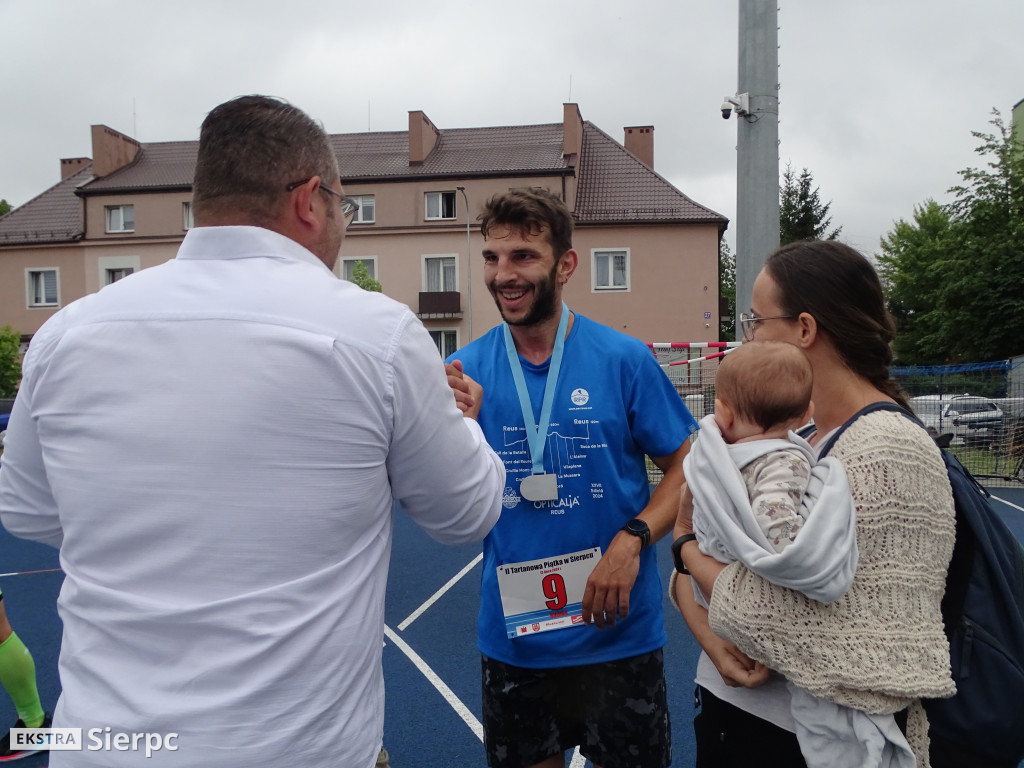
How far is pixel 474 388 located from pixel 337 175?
606 mm

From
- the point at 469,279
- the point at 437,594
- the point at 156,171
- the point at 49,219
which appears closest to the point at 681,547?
the point at 437,594

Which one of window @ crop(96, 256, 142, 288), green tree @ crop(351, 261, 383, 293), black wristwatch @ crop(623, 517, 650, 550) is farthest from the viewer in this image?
window @ crop(96, 256, 142, 288)

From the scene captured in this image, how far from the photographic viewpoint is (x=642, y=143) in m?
34.9

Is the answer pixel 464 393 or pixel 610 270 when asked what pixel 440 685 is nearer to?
pixel 464 393

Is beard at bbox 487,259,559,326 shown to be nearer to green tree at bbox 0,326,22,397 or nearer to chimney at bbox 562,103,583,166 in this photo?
green tree at bbox 0,326,22,397

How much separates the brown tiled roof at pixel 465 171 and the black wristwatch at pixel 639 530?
2930 centimetres

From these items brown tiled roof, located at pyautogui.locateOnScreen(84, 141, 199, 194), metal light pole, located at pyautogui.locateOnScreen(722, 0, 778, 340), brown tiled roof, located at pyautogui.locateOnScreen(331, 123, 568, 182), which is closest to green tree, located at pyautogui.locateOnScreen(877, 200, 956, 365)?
brown tiled roof, located at pyautogui.locateOnScreen(331, 123, 568, 182)

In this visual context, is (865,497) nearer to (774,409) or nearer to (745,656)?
(774,409)

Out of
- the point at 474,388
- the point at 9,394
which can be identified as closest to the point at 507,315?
the point at 474,388

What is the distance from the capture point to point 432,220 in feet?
106

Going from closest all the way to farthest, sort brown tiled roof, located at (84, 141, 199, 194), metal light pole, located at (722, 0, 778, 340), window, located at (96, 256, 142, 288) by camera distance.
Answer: metal light pole, located at (722, 0, 778, 340) → brown tiled roof, located at (84, 141, 199, 194) → window, located at (96, 256, 142, 288)

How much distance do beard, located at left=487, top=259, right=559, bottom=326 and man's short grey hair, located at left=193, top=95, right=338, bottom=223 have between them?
1128 mm

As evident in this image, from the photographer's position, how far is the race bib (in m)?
2.39

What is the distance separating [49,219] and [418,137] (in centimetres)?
1796
